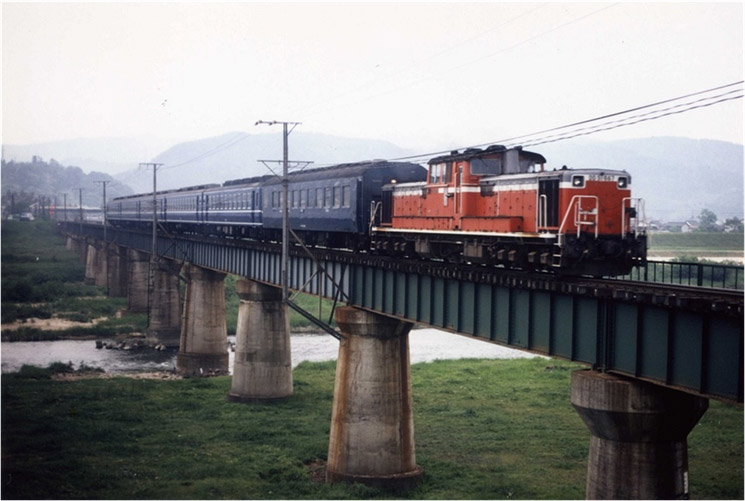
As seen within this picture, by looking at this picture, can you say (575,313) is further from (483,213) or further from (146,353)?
(146,353)

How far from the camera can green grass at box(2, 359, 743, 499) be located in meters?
36.2

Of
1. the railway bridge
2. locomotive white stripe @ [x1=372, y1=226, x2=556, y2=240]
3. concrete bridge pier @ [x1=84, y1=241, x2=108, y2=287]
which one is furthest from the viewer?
concrete bridge pier @ [x1=84, y1=241, x2=108, y2=287]

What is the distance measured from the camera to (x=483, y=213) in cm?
3064

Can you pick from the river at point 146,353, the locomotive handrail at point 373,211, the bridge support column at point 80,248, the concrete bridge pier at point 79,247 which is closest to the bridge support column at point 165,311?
the river at point 146,353

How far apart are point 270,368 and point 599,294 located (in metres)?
34.1

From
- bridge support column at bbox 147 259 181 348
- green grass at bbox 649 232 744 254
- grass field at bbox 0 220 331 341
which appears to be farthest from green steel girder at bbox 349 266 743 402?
green grass at bbox 649 232 744 254

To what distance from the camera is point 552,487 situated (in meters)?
36.4

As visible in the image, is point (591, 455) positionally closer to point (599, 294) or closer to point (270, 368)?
point (599, 294)

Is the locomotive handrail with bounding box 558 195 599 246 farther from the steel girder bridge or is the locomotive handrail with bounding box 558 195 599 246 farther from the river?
the river

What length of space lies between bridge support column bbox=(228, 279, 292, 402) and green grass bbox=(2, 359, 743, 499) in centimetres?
116

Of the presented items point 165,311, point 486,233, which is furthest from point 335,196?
point 165,311

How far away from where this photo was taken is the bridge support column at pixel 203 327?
Answer: 66.3m

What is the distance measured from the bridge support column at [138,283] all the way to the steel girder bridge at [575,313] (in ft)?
206

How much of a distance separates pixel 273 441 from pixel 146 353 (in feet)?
120
